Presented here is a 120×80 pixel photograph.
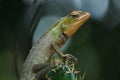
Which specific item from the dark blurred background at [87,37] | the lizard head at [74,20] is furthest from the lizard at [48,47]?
the dark blurred background at [87,37]


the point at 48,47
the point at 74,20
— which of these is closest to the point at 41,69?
the point at 48,47

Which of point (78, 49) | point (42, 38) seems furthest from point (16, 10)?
point (42, 38)

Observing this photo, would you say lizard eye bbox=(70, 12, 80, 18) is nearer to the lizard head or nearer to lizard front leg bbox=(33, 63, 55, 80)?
the lizard head

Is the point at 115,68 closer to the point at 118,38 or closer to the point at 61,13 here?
the point at 118,38

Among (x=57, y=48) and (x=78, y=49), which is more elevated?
(x=57, y=48)

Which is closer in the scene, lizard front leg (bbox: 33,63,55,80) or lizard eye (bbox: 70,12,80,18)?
lizard front leg (bbox: 33,63,55,80)

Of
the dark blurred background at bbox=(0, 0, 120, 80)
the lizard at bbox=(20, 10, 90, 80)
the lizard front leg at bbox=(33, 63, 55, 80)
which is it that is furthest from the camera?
the dark blurred background at bbox=(0, 0, 120, 80)

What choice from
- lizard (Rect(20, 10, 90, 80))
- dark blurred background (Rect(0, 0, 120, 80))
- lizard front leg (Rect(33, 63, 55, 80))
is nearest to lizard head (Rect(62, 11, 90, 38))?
lizard (Rect(20, 10, 90, 80))

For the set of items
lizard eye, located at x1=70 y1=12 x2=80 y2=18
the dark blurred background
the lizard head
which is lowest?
the dark blurred background

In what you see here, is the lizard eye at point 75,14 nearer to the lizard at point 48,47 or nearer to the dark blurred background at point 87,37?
the lizard at point 48,47
